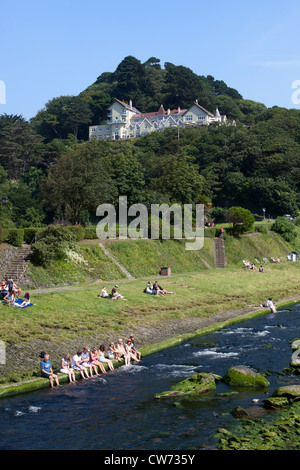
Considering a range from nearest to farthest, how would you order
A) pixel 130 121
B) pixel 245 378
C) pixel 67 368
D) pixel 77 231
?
1. pixel 245 378
2. pixel 67 368
3. pixel 77 231
4. pixel 130 121

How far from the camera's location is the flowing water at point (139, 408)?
603 inches

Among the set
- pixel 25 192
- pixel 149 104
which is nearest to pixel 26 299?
pixel 25 192

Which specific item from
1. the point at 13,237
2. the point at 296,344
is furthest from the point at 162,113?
the point at 296,344

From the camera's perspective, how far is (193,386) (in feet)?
65.6

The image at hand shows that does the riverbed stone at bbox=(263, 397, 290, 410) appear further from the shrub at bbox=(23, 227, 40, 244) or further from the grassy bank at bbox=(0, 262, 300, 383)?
the shrub at bbox=(23, 227, 40, 244)

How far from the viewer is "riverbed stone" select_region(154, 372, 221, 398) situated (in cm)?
1948

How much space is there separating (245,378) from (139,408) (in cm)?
529

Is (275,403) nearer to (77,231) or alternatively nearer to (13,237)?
(13,237)

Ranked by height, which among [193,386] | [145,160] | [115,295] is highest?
[145,160]

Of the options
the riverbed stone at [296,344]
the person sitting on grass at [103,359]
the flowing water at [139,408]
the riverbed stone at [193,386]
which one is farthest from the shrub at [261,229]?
the riverbed stone at [193,386]

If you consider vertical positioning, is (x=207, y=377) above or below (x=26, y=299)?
below

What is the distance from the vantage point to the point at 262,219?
93.6 metres
